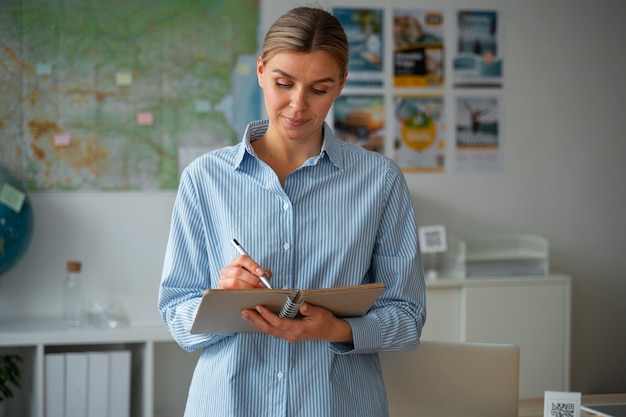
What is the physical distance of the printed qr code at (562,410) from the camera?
192 cm

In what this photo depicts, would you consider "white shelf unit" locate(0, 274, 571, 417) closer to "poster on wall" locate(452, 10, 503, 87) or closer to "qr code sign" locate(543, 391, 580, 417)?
"poster on wall" locate(452, 10, 503, 87)

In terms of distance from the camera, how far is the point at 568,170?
4.56 metres

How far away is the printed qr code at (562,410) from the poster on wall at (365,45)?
8.44 feet

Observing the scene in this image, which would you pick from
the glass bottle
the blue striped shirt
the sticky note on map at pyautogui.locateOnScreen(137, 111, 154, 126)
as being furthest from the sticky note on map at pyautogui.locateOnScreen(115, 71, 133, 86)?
the blue striped shirt

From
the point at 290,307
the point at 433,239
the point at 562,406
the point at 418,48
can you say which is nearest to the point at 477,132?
the point at 418,48

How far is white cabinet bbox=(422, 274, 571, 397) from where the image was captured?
399 centimetres

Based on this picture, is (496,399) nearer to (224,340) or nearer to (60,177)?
(224,340)

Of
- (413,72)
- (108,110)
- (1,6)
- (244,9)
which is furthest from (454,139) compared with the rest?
(1,6)

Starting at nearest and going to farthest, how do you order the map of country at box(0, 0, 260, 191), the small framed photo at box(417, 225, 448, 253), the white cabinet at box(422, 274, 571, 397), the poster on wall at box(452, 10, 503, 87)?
1. the map of country at box(0, 0, 260, 191)
2. the white cabinet at box(422, 274, 571, 397)
3. the small framed photo at box(417, 225, 448, 253)
4. the poster on wall at box(452, 10, 503, 87)

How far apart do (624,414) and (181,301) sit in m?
1.21

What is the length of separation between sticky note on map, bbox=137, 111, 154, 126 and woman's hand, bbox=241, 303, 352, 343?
2.72 meters

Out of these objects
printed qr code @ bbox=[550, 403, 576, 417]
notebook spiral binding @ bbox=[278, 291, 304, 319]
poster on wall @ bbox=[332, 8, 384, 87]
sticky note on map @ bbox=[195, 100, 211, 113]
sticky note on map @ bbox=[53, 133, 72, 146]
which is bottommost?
printed qr code @ bbox=[550, 403, 576, 417]

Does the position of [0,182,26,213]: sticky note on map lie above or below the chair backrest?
above

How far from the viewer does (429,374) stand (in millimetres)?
2145
